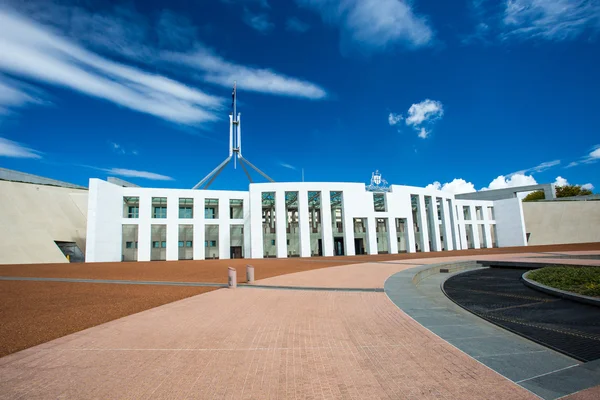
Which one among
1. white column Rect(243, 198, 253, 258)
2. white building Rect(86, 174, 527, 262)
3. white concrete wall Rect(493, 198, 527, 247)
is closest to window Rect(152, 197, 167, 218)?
white building Rect(86, 174, 527, 262)

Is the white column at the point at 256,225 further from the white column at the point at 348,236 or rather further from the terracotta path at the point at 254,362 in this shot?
the terracotta path at the point at 254,362

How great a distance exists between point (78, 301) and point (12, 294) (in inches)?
139

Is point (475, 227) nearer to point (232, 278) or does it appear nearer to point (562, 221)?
point (562, 221)

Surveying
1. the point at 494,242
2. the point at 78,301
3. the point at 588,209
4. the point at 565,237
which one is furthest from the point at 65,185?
the point at 588,209

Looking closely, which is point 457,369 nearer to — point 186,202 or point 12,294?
point 12,294

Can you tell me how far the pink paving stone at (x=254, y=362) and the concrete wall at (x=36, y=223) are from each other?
32848 millimetres

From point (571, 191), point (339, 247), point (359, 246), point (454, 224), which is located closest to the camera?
point (339, 247)

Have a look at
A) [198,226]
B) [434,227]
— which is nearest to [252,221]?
[198,226]

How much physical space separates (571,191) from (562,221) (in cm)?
3160

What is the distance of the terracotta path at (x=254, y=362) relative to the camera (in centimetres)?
370

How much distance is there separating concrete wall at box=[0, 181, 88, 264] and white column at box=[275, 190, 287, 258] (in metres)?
23.9

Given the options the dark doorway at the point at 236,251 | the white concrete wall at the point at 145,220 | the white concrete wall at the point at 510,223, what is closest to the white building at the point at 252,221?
the dark doorway at the point at 236,251

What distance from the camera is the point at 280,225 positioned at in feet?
138

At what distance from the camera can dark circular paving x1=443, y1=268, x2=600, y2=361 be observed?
5.25 m
